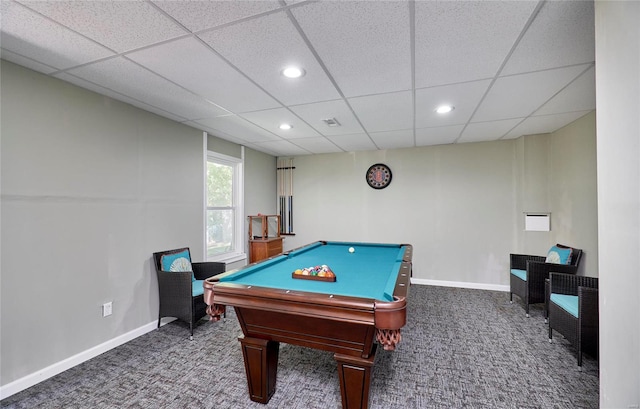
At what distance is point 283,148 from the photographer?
493cm

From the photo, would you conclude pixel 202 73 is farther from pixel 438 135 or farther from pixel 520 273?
pixel 520 273

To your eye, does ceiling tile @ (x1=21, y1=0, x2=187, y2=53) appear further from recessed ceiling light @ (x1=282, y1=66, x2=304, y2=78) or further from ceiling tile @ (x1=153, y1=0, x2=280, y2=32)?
recessed ceiling light @ (x1=282, y1=66, x2=304, y2=78)

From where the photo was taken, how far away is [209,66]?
2041mm

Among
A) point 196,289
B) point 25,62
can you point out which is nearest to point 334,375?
point 196,289

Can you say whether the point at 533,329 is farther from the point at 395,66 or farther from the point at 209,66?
the point at 209,66

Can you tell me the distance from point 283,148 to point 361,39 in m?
3.34

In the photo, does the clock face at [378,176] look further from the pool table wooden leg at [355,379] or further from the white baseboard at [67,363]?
the white baseboard at [67,363]

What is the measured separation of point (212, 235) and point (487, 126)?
415 centimetres

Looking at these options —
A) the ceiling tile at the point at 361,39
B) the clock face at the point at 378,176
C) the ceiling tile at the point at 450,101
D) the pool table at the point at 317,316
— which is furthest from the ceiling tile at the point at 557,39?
the clock face at the point at 378,176

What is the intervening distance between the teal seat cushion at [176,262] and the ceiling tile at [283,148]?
7.00 ft

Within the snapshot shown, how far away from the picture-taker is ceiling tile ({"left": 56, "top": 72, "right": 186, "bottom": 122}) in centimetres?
227

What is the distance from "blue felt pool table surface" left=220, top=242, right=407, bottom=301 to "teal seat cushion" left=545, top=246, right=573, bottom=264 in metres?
1.92

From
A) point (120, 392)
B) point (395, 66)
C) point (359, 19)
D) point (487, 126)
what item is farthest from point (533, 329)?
point (120, 392)

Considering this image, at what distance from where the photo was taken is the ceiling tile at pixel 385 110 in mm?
2658
